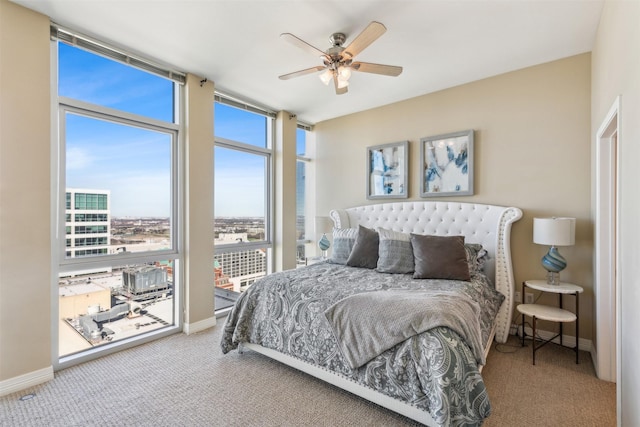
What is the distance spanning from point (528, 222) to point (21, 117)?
462 cm

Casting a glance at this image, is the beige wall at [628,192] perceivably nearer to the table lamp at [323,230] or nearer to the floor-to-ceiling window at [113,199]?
the table lamp at [323,230]

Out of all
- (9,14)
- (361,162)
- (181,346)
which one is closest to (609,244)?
(361,162)

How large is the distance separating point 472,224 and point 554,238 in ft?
2.75

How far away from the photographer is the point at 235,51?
288cm

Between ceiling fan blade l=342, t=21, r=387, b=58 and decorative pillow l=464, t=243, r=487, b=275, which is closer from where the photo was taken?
ceiling fan blade l=342, t=21, r=387, b=58

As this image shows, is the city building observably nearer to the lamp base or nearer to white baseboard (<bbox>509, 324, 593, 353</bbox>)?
white baseboard (<bbox>509, 324, 593, 353</bbox>)

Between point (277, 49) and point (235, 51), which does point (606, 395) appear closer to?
point (277, 49)

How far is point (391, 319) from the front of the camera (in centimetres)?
188

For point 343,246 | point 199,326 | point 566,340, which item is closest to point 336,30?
point 343,246

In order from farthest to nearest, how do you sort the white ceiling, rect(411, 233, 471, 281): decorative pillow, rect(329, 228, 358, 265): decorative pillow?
rect(329, 228, 358, 265): decorative pillow, rect(411, 233, 471, 281): decorative pillow, the white ceiling

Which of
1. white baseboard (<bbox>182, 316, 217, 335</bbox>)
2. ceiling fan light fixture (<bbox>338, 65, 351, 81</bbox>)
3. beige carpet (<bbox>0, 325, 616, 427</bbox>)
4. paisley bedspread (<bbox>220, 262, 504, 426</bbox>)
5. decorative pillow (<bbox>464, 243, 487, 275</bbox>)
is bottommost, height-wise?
beige carpet (<bbox>0, 325, 616, 427</bbox>)

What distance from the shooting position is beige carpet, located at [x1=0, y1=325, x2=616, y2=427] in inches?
75.9

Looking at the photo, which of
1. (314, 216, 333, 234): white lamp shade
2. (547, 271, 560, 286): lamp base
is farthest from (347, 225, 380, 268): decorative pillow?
(547, 271, 560, 286): lamp base

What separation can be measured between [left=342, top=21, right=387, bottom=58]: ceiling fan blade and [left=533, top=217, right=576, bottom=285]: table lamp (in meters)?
2.19
